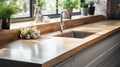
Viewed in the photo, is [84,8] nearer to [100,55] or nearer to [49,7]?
[49,7]

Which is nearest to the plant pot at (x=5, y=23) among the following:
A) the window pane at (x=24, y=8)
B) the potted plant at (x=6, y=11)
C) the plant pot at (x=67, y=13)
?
the potted plant at (x=6, y=11)

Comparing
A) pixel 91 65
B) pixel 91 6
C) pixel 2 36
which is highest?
pixel 91 6

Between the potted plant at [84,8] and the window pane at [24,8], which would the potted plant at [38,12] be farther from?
the potted plant at [84,8]

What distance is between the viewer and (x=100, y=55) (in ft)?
9.12

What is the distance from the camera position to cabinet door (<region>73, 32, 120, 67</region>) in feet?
7.04

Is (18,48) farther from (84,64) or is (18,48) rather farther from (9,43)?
(84,64)

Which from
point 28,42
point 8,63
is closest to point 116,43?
point 28,42

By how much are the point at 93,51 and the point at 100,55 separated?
261mm

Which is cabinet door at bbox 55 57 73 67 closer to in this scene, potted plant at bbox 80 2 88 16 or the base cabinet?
the base cabinet

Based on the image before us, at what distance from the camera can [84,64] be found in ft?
7.47

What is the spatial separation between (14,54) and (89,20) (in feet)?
Answer: 8.22

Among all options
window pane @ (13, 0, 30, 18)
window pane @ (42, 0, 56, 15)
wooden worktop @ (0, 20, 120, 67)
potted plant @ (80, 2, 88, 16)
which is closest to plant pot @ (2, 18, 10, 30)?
wooden worktop @ (0, 20, 120, 67)

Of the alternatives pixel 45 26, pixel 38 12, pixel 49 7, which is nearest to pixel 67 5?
pixel 49 7

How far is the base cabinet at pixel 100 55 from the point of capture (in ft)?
6.82
